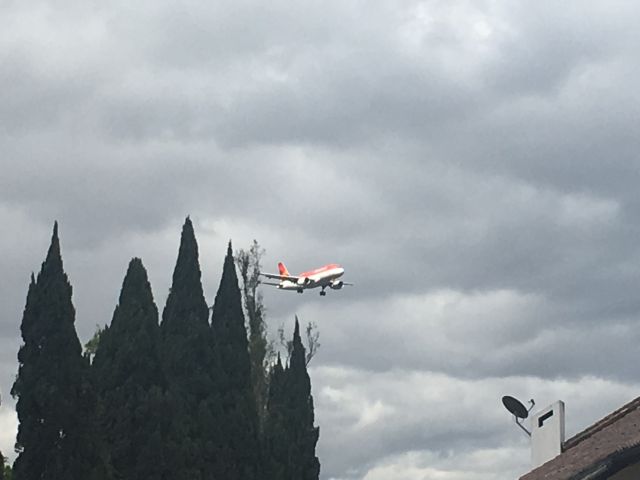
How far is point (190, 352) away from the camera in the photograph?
56438 mm

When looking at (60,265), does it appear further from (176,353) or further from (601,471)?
(601,471)

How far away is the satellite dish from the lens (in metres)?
35.4

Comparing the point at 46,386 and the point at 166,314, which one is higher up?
the point at 166,314

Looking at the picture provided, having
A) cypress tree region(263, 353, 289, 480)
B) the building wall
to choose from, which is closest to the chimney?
the building wall

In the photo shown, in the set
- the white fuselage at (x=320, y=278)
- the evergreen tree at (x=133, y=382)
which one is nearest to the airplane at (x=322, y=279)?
the white fuselage at (x=320, y=278)

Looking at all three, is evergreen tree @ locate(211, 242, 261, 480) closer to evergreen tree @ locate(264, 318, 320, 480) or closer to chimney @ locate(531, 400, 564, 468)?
evergreen tree @ locate(264, 318, 320, 480)

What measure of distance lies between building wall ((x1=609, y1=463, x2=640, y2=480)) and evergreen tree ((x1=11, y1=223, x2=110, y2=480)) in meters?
25.3

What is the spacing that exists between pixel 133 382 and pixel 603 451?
31.7m

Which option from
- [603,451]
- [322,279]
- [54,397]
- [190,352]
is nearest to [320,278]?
[322,279]

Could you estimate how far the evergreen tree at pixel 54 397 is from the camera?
4194 cm

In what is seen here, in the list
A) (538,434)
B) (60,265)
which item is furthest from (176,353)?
(538,434)

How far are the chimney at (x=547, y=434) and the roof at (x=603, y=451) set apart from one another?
819 mm

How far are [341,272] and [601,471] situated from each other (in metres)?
76.2

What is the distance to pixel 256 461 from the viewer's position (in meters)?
56.7
